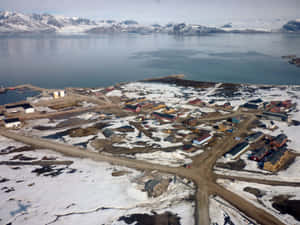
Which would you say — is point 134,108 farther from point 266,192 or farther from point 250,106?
point 266,192

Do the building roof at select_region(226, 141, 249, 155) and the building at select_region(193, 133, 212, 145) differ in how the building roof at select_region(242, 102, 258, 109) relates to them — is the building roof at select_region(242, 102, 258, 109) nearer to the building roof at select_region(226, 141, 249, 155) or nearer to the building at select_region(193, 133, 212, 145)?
the building roof at select_region(226, 141, 249, 155)

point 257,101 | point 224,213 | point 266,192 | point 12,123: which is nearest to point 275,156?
point 266,192

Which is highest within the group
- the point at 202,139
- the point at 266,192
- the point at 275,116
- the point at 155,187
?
the point at 275,116

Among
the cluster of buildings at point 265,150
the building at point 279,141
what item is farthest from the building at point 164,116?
the building at point 279,141

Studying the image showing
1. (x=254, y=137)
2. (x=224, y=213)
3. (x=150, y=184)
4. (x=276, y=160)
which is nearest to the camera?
(x=224, y=213)

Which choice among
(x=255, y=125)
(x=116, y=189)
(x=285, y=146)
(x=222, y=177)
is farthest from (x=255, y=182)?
(x=255, y=125)

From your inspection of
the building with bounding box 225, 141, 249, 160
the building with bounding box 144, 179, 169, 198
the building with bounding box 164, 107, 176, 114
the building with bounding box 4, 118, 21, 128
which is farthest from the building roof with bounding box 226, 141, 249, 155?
the building with bounding box 4, 118, 21, 128

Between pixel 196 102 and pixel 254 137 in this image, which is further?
pixel 196 102

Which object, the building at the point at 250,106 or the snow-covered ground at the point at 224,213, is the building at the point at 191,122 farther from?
the snow-covered ground at the point at 224,213
